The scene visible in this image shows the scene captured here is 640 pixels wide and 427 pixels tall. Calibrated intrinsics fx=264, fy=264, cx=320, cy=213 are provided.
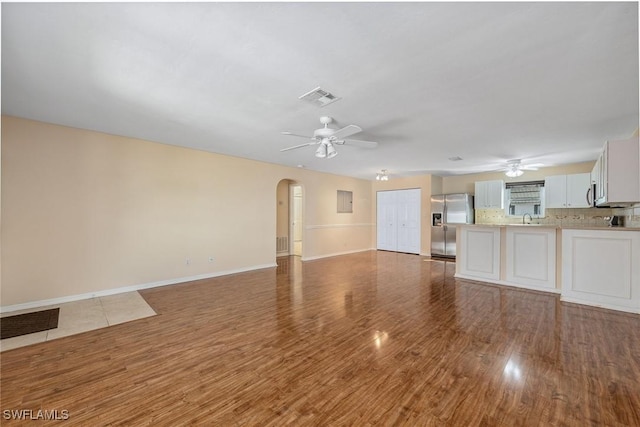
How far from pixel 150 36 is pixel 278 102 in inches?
53.8

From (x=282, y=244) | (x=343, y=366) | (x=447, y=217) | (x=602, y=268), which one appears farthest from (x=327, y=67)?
(x=447, y=217)

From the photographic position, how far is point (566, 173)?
6.83 metres

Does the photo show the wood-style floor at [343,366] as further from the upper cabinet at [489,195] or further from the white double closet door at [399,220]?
the white double closet door at [399,220]

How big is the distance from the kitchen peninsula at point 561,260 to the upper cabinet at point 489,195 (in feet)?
9.45

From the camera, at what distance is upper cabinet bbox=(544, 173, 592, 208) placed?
247 inches

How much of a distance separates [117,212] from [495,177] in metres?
9.35

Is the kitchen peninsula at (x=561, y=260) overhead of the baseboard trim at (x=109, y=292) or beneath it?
overhead

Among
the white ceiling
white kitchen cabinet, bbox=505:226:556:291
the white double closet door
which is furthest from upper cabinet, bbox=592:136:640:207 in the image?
the white double closet door

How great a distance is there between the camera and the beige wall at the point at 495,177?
673 centimetres

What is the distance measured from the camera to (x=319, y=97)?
115 inches

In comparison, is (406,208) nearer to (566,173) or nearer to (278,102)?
(566,173)

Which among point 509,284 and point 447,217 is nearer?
point 509,284

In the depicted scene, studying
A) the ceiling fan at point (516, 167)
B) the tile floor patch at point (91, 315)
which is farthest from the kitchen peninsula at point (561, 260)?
the tile floor patch at point (91, 315)

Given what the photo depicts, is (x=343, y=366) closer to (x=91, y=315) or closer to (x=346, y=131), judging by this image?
(x=346, y=131)
